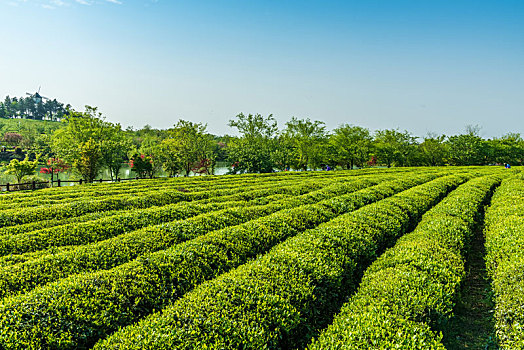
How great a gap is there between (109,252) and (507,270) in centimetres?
1038

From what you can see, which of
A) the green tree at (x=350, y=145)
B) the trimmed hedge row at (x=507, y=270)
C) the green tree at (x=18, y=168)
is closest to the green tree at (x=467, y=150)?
the green tree at (x=350, y=145)

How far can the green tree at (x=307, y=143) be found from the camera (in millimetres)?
56656

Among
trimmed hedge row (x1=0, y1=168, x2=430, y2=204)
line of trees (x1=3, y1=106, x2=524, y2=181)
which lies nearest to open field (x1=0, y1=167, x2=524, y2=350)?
trimmed hedge row (x1=0, y1=168, x2=430, y2=204)

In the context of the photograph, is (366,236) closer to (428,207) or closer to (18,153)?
(428,207)

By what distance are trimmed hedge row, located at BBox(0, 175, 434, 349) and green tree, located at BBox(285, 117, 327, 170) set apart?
158 ft

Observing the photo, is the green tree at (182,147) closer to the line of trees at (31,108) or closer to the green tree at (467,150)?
the green tree at (467,150)

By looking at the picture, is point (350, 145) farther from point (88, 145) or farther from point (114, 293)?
point (114, 293)

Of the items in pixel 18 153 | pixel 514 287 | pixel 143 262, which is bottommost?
pixel 514 287

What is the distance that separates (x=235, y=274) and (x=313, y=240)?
113 inches

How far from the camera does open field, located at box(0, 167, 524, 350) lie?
5004 millimetres

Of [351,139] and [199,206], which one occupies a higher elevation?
[351,139]

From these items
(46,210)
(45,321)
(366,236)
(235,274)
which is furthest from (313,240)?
(46,210)

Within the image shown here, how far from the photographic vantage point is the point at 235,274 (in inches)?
270

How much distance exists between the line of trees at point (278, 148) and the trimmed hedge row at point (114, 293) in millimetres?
38126
